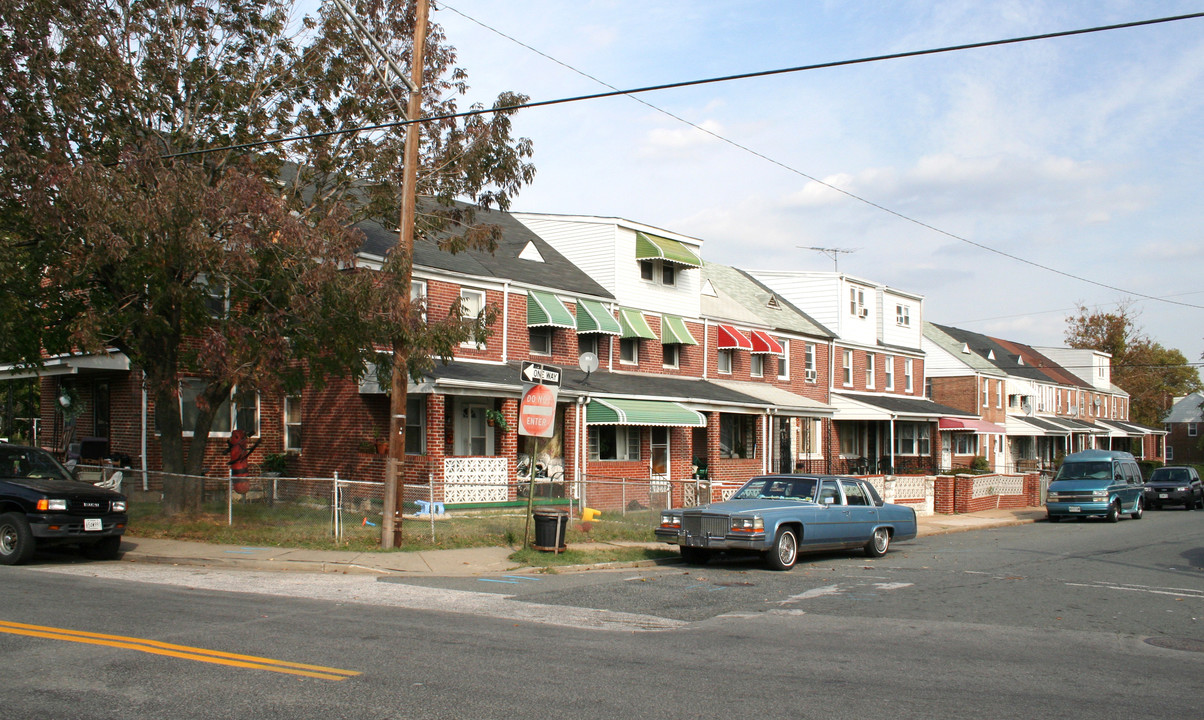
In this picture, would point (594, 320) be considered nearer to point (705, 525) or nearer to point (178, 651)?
point (705, 525)

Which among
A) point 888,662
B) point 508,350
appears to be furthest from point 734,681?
point 508,350

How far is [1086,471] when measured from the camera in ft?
98.8

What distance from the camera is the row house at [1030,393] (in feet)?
173

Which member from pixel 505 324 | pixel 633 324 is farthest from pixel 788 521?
pixel 633 324

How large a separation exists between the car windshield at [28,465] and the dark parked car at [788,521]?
33.4ft

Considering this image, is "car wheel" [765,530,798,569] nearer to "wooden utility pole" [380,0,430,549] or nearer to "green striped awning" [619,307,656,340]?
"wooden utility pole" [380,0,430,549]

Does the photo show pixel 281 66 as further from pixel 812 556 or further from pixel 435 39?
pixel 812 556

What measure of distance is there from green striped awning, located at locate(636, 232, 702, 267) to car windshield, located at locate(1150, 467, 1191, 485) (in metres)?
20.7

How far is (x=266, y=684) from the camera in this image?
7.25 metres

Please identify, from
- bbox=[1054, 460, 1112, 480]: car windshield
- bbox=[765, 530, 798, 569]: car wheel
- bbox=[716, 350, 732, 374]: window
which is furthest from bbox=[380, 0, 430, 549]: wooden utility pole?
bbox=[1054, 460, 1112, 480]: car windshield

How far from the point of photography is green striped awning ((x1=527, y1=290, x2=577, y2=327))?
26203 millimetres

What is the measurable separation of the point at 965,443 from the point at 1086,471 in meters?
19.4

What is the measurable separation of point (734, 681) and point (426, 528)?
1097cm

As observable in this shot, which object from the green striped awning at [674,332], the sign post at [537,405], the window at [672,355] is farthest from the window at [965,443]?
the sign post at [537,405]
